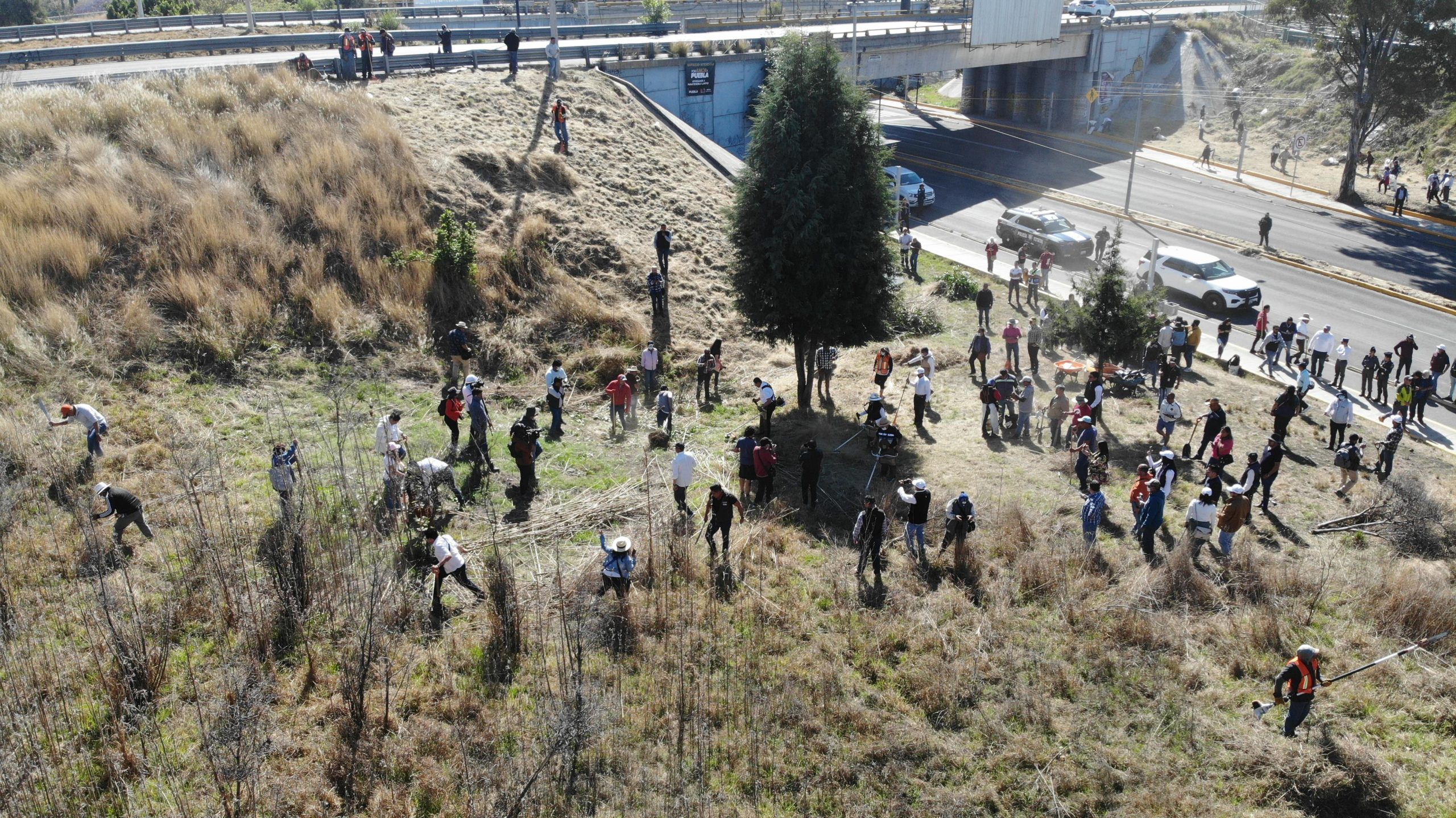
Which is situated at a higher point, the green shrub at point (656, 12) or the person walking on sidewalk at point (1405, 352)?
the green shrub at point (656, 12)

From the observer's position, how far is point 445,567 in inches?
440

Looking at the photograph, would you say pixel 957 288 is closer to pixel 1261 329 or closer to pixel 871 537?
pixel 1261 329

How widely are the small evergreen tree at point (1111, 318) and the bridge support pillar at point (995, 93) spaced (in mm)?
41035

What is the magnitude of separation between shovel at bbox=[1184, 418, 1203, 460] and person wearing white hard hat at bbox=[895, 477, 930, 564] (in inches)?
268

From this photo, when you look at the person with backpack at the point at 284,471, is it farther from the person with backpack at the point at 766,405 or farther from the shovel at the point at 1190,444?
the shovel at the point at 1190,444

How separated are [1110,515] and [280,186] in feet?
63.5

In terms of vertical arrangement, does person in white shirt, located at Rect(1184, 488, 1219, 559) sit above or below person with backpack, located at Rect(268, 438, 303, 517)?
below

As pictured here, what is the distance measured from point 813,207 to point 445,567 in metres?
10.3

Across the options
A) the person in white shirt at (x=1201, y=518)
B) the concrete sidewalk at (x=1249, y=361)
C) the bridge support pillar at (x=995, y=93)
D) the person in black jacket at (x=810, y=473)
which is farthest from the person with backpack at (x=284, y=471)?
the bridge support pillar at (x=995, y=93)

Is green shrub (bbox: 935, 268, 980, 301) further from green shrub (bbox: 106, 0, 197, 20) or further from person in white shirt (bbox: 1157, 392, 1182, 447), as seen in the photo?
green shrub (bbox: 106, 0, 197, 20)

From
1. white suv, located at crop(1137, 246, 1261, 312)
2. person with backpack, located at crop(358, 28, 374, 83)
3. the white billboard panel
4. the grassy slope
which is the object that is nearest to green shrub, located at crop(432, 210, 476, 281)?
the grassy slope

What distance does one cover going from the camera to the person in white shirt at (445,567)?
11.0 m

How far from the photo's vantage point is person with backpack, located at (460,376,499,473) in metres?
15.2

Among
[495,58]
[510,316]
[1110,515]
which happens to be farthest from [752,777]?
[495,58]
